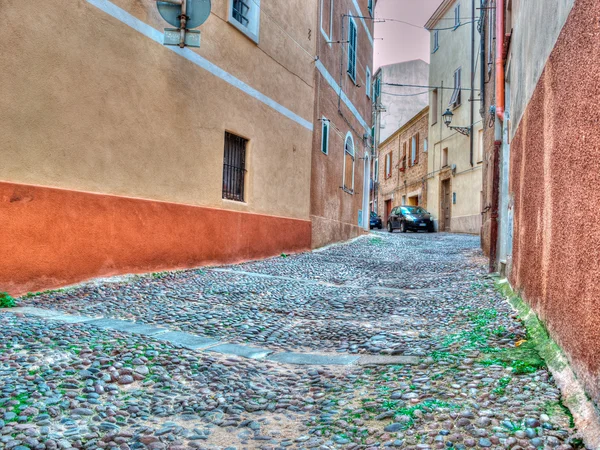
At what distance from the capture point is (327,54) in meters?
12.3

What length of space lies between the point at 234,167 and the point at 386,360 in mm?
5737

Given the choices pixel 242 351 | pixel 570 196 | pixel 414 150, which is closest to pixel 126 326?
pixel 242 351

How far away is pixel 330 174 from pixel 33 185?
851 centimetres

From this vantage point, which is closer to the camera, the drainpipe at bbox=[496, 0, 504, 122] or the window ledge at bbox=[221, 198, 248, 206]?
the drainpipe at bbox=[496, 0, 504, 122]

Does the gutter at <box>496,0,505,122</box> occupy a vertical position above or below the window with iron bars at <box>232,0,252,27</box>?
below

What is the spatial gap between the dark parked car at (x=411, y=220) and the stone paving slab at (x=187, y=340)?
64.9 ft

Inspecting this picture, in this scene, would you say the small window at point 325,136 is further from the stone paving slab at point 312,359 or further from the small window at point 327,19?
the stone paving slab at point 312,359

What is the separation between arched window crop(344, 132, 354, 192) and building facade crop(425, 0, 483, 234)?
5475 millimetres

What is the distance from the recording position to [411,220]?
22703 millimetres

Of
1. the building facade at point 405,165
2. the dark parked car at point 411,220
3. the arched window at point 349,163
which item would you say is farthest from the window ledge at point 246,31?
the building facade at point 405,165

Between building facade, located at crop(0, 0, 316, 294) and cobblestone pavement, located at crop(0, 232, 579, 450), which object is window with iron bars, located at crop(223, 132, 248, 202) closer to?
building facade, located at crop(0, 0, 316, 294)

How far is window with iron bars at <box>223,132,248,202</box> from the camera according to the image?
8.26 metres

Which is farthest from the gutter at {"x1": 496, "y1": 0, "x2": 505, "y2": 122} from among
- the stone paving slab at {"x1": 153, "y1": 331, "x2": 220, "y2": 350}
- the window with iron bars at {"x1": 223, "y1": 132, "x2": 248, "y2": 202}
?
the stone paving slab at {"x1": 153, "y1": 331, "x2": 220, "y2": 350}

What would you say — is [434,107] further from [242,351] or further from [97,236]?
[242,351]
